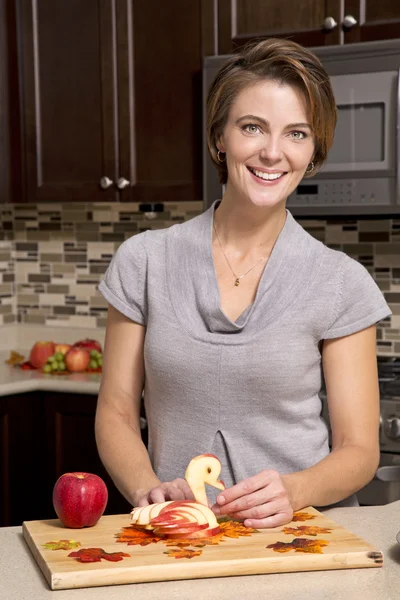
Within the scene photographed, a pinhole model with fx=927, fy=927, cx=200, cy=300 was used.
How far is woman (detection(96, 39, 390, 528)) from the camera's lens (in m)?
1.56

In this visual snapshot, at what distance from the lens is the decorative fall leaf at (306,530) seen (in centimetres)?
130

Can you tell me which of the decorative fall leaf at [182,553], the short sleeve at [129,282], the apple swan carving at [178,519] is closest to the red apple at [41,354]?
the short sleeve at [129,282]

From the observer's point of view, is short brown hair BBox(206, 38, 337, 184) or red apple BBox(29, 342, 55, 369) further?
red apple BBox(29, 342, 55, 369)

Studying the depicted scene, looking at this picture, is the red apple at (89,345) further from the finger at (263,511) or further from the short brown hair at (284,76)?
the finger at (263,511)

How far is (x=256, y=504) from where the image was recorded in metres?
1.35

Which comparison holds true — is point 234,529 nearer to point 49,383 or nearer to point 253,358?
point 253,358

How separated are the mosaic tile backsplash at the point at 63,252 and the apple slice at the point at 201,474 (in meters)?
2.14

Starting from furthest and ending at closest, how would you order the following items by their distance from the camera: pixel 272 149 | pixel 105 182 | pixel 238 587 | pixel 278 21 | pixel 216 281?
1. pixel 105 182
2. pixel 278 21
3. pixel 216 281
4. pixel 272 149
5. pixel 238 587

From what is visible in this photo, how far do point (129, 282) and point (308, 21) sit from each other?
4.76 feet

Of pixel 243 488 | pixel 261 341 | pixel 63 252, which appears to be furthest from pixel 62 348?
pixel 243 488

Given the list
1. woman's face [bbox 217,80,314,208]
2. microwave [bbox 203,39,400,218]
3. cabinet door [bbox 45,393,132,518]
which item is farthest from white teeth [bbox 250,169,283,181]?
cabinet door [bbox 45,393,132,518]

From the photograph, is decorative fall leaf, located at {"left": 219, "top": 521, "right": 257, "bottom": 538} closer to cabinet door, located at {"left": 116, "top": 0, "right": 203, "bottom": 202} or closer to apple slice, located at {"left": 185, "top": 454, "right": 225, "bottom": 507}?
apple slice, located at {"left": 185, "top": 454, "right": 225, "bottom": 507}

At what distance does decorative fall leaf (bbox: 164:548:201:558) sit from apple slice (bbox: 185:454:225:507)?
0.15 meters

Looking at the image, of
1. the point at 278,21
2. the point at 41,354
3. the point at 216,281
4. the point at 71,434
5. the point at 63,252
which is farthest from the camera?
the point at 63,252
